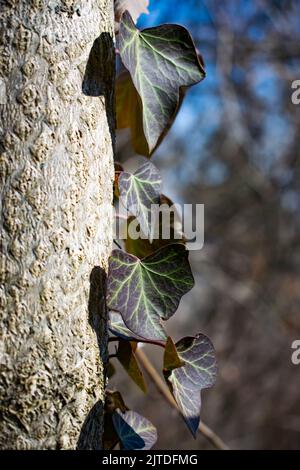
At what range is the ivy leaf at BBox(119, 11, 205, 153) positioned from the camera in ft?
2.40

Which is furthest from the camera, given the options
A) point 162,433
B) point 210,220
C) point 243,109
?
point 210,220

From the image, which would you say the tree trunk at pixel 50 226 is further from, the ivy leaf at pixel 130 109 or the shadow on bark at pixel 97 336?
the ivy leaf at pixel 130 109

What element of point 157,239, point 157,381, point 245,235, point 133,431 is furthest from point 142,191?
point 245,235

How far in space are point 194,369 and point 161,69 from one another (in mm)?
357

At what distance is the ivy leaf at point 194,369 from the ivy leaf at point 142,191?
143mm

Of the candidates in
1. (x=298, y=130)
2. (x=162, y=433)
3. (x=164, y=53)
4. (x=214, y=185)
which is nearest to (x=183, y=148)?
(x=214, y=185)

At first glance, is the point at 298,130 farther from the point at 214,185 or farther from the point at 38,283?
the point at 38,283

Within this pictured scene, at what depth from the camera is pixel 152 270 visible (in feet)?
2.40

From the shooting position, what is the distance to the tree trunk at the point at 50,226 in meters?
0.61

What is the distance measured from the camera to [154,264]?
73cm

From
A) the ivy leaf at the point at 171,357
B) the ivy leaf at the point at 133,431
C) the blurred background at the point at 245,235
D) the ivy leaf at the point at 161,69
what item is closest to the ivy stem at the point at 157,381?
the ivy leaf at the point at 133,431

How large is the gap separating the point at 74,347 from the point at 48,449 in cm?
10

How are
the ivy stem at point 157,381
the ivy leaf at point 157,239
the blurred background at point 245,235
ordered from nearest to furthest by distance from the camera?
the ivy leaf at point 157,239 → the ivy stem at point 157,381 → the blurred background at point 245,235

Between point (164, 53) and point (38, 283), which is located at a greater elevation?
point (164, 53)
